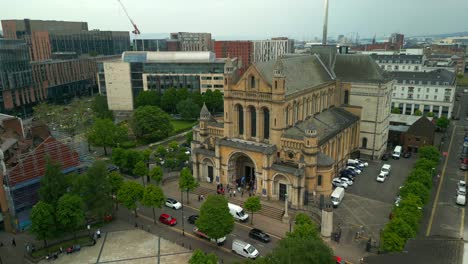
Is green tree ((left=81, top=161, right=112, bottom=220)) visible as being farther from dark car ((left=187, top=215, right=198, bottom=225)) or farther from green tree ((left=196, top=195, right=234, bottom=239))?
green tree ((left=196, top=195, right=234, bottom=239))

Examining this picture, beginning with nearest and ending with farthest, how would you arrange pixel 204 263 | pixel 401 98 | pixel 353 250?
pixel 204 263 < pixel 353 250 < pixel 401 98

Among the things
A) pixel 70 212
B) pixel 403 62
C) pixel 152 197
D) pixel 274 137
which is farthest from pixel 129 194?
pixel 403 62

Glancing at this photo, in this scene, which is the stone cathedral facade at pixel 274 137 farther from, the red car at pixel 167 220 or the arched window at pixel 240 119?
the red car at pixel 167 220

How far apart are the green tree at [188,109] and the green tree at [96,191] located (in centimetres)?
6660

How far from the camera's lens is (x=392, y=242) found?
135 ft

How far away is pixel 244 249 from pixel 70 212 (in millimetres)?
22681

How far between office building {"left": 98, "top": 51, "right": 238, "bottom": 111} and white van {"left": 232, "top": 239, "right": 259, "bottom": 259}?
91495 millimetres

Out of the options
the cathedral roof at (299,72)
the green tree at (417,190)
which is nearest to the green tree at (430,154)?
the green tree at (417,190)

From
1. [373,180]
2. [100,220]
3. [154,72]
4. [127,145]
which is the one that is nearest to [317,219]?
[373,180]

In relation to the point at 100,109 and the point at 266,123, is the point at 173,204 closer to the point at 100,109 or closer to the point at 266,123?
the point at 266,123

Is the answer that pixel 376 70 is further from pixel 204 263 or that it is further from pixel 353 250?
pixel 204 263

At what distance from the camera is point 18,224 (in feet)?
172

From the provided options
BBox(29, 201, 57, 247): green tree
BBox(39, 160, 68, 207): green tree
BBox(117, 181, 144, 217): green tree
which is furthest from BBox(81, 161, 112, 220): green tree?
BBox(29, 201, 57, 247): green tree

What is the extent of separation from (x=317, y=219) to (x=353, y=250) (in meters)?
8.71
